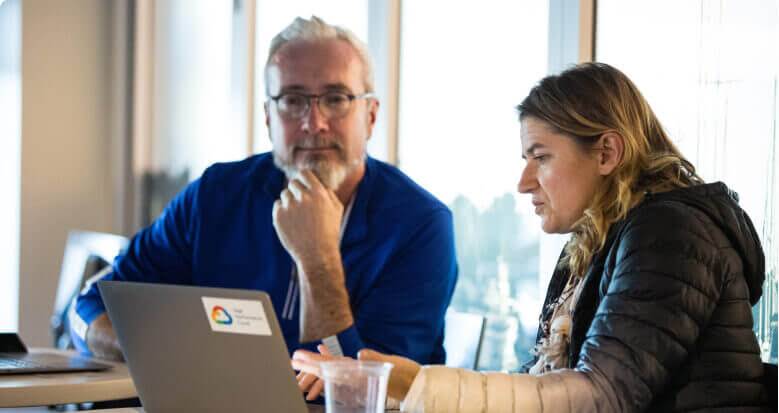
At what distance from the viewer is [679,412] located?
151cm

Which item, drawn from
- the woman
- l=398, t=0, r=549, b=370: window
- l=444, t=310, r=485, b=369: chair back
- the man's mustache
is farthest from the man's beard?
the woman

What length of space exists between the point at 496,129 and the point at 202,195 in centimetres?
93

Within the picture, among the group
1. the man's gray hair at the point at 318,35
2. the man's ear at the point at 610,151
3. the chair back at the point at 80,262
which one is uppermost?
the man's gray hair at the point at 318,35

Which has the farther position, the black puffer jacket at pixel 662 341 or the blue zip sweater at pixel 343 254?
the blue zip sweater at pixel 343 254

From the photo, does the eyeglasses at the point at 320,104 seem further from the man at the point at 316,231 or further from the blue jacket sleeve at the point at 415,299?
the blue jacket sleeve at the point at 415,299

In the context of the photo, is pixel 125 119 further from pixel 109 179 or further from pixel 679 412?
pixel 679 412

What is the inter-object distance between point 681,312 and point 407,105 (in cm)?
218

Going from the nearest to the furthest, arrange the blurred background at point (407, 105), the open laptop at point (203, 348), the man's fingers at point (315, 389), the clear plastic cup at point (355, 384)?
1. the clear plastic cup at point (355, 384)
2. the open laptop at point (203, 348)
3. the man's fingers at point (315, 389)
4. the blurred background at point (407, 105)

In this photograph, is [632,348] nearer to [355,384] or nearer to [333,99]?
[355,384]

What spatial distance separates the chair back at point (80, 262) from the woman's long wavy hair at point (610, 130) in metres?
2.08

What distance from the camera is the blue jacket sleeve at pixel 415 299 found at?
8.13 ft

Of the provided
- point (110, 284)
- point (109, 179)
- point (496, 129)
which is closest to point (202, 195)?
point (496, 129)

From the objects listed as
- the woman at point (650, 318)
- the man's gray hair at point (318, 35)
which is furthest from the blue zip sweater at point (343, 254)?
the woman at point (650, 318)

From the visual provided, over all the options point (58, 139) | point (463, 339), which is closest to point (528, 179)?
point (463, 339)
